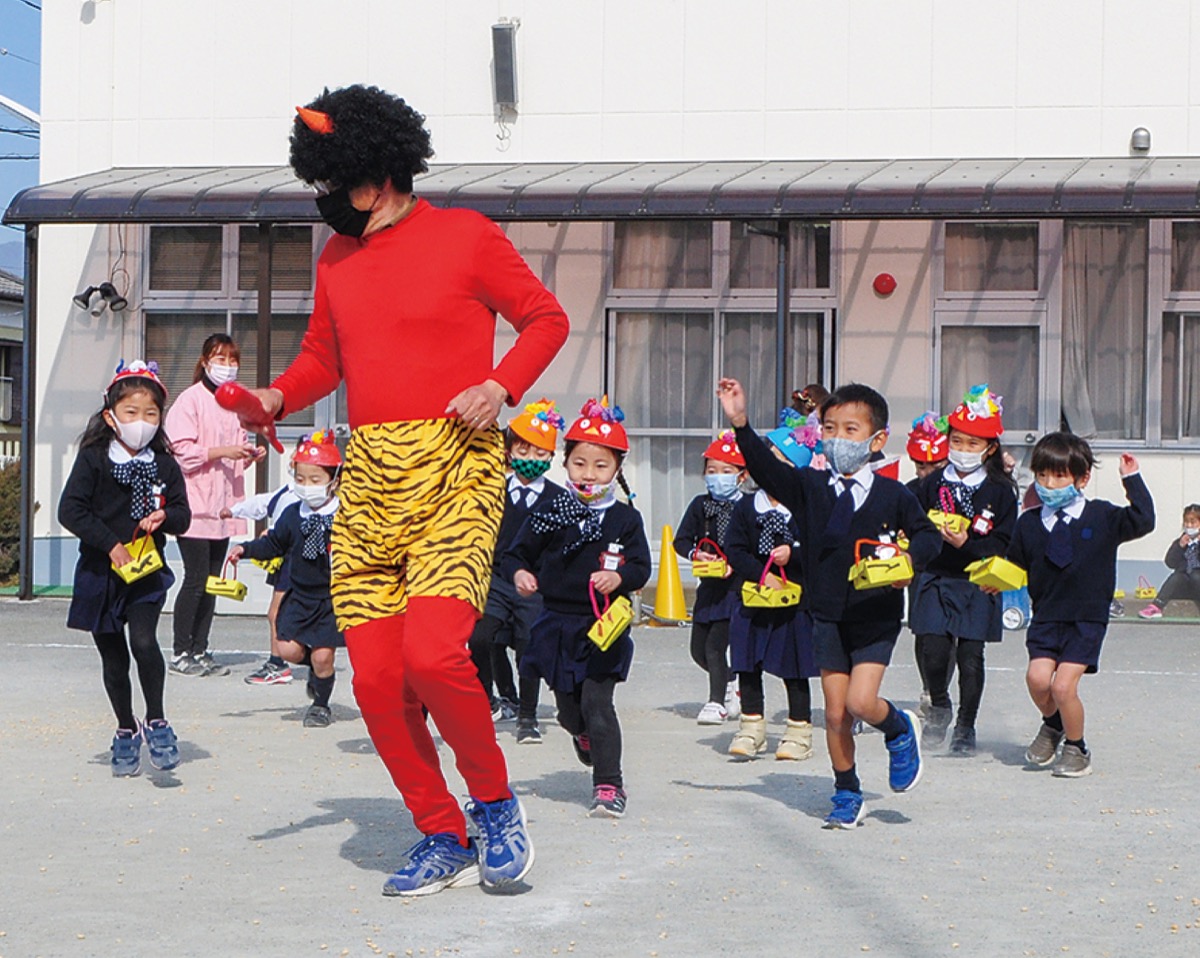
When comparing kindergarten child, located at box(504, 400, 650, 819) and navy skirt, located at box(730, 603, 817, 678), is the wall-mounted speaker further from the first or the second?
kindergarten child, located at box(504, 400, 650, 819)

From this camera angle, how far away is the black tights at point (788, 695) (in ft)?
29.5

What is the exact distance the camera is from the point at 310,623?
9.74 meters

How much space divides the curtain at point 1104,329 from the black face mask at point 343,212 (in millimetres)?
12553

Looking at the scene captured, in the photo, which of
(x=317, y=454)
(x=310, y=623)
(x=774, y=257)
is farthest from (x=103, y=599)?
(x=774, y=257)

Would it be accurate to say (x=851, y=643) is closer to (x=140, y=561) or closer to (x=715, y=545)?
(x=715, y=545)

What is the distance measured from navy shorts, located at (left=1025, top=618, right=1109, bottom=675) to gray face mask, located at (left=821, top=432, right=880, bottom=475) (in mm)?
1721

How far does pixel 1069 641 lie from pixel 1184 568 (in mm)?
8457

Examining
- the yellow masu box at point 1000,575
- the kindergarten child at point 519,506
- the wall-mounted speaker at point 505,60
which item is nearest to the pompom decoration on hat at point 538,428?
the kindergarten child at point 519,506

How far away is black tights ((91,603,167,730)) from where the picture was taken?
8.09 m

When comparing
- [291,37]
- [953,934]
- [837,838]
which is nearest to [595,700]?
[837,838]

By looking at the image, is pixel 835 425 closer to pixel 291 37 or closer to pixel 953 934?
pixel 953 934

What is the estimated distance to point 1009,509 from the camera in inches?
A: 363

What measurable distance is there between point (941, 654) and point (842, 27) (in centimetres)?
964

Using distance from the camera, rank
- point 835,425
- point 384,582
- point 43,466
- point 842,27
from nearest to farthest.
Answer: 1. point 384,582
2. point 835,425
3. point 842,27
4. point 43,466
